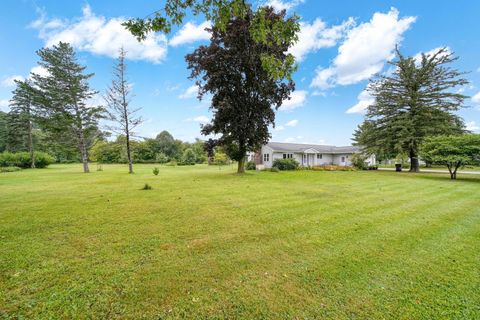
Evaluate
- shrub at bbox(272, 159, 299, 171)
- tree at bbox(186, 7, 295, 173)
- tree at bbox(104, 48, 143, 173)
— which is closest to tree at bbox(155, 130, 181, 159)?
tree at bbox(104, 48, 143, 173)

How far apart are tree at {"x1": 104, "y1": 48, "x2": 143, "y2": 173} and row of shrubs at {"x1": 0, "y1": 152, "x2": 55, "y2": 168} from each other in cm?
1987

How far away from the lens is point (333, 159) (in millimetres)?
33344

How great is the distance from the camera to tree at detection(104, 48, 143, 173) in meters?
20.9

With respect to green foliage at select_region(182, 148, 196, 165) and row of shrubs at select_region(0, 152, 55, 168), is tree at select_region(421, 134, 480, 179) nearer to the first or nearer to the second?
green foliage at select_region(182, 148, 196, 165)

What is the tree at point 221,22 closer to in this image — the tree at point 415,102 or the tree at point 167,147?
the tree at point 415,102

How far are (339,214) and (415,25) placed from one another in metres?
16.3

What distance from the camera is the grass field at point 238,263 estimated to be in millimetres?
2514

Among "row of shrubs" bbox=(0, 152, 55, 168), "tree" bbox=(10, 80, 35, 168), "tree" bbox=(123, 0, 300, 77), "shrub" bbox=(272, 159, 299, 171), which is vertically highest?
"tree" bbox=(10, 80, 35, 168)

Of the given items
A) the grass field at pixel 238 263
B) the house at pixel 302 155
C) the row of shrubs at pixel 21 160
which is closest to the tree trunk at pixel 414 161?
the house at pixel 302 155

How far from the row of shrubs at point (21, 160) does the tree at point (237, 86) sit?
97.8 ft

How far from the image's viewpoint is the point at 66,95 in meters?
23.4

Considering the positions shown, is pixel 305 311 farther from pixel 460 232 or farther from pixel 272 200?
pixel 272 200

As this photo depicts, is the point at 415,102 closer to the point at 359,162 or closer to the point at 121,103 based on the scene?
the point at 359,162

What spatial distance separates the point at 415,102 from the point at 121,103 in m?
31.5
